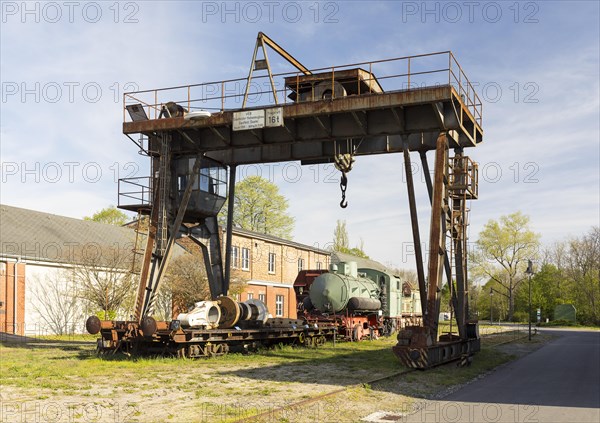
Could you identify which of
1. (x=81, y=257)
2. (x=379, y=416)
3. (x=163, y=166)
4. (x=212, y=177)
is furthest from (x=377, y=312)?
(x=379, y=416)

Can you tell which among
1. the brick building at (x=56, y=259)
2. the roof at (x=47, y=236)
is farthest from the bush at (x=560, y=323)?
the roof at (x=47, y=236)

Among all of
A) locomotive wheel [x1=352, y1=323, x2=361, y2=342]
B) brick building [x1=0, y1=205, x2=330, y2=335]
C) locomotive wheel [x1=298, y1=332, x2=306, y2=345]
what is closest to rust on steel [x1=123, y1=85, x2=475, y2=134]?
locomotive wheel [x1=298, y1=332, x2=306, y2=345]

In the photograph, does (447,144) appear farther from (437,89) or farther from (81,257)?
(81,257)

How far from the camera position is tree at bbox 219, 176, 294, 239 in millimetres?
57406

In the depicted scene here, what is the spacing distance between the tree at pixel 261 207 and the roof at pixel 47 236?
20209mm

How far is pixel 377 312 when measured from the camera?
28.1m

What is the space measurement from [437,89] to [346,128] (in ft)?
10.7

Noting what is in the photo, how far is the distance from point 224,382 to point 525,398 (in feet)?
20.4

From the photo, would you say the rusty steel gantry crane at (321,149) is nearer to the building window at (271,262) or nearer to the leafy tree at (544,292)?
the building window at (271,262)

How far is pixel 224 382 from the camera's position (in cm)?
1295

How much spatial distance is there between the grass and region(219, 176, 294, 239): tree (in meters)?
38.2

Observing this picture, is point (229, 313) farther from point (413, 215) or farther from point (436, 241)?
point (436, 241)

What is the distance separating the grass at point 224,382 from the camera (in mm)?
10115

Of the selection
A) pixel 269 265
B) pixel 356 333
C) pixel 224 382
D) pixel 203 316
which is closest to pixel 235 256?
pixel 269 265
